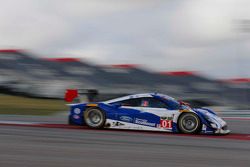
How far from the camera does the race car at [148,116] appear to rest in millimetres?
11523

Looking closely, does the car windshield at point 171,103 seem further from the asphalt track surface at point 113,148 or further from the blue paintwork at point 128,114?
the asphalt track surface at point 113,148

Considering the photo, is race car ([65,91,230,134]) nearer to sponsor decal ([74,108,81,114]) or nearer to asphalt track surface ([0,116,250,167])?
sponsor decal ([74,108,81,114])

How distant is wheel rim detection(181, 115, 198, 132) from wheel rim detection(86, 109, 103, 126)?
84.2 inches

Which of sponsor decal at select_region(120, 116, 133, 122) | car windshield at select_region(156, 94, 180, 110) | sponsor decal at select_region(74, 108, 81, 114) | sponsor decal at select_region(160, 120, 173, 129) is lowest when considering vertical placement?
sponsor decal at select_region(160, 120, 173, 129)

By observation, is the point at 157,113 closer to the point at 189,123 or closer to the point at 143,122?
the point at 143,122

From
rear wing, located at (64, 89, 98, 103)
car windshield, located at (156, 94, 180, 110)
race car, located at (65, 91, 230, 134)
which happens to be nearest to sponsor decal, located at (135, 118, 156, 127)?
race car, located at (65, 91, 230, 134)

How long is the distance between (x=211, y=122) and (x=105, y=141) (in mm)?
3018

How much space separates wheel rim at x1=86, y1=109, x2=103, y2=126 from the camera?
12211 mm

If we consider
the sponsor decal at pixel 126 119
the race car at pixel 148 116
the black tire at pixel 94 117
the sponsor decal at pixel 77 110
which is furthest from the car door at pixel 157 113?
the sponsor decal at pixel 77 110

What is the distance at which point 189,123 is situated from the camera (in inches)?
456

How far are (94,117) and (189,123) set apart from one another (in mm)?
2461

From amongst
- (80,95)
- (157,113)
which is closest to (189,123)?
(157,113)

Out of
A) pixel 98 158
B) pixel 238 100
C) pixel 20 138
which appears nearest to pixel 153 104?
pixel 20 138

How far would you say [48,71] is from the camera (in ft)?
96.2
